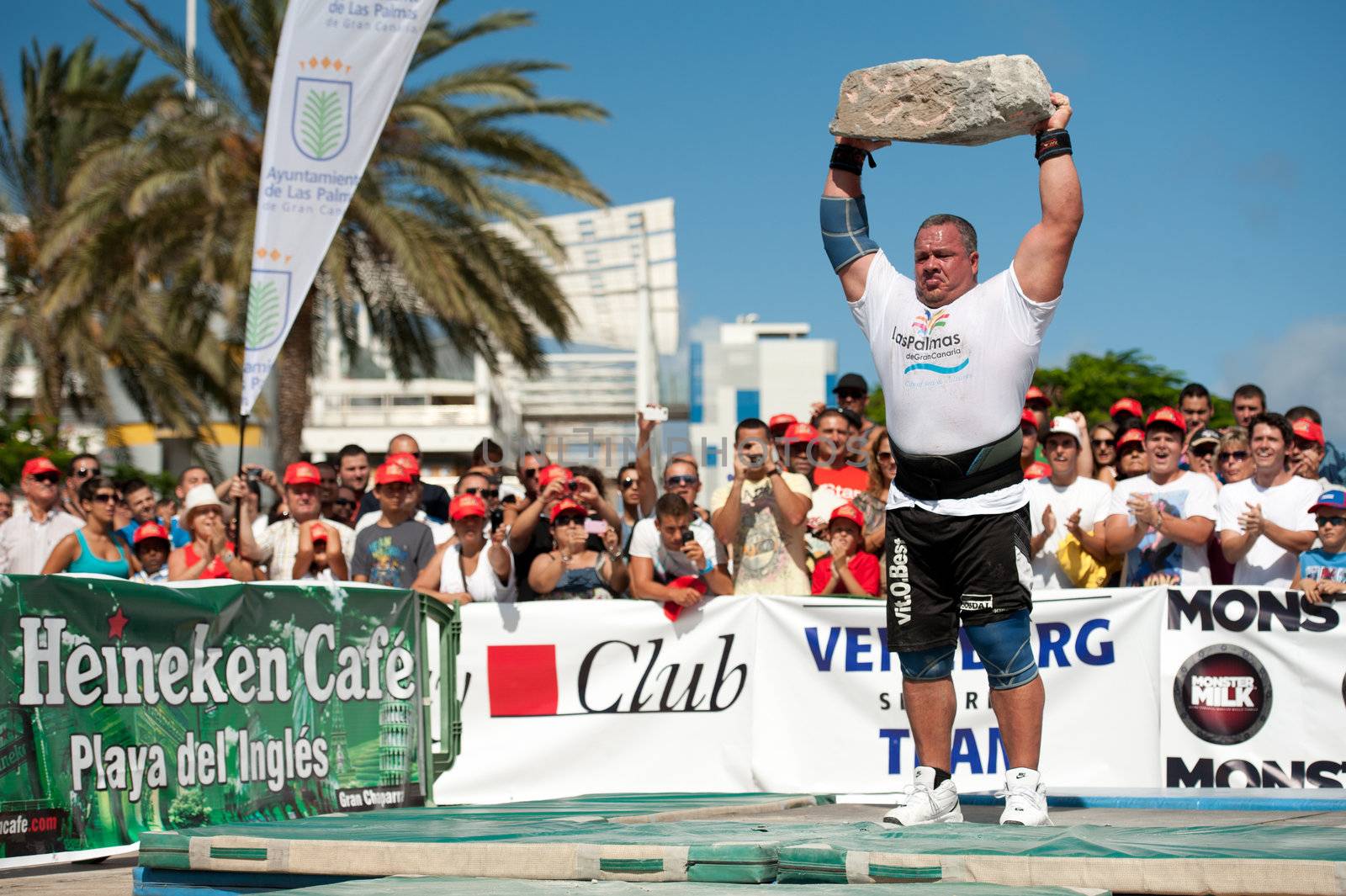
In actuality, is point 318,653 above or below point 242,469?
below

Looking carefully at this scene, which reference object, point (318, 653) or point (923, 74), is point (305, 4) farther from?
point (923, 74)

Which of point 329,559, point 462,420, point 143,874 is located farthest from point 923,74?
point 462,420

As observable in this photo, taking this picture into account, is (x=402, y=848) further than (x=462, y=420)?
No

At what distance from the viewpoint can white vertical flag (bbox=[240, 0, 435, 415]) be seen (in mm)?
9141

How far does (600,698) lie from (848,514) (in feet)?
5.94

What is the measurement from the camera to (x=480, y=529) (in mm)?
8734

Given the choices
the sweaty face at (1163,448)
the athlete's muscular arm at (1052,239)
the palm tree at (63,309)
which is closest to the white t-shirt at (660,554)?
the sweaty face at (1163,448)

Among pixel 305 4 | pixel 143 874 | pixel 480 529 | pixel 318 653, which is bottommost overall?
pixel 143 874

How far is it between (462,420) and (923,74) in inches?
1896

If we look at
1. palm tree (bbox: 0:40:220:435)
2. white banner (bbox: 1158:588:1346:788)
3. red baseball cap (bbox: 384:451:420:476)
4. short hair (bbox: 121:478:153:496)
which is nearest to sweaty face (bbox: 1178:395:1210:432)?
white banner (bbox: 1158:588:1346:788)

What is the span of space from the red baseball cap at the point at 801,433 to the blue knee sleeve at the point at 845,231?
4.05m

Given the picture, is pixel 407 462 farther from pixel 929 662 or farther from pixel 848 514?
pixel 929 662

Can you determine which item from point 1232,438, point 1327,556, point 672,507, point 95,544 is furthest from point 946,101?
point 95,544

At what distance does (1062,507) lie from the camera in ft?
28.7
